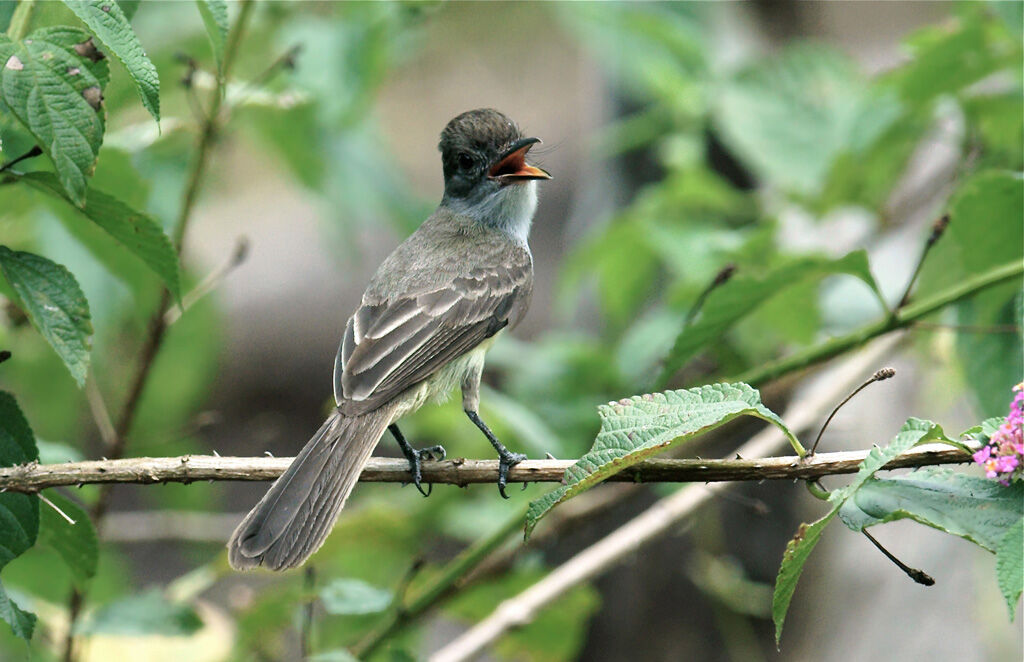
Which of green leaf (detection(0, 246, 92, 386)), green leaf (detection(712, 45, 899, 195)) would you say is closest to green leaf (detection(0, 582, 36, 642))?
green leaf (detection(0, 246, 92, 386))

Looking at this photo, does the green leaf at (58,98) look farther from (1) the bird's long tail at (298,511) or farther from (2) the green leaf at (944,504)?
(2) the green leaf at (944,504)

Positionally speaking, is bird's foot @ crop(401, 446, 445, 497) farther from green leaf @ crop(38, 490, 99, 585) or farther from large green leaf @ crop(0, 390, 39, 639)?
large green leaf @ crop(0, 390, 39, 639)

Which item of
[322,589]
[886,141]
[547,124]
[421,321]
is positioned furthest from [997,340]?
[547,124]

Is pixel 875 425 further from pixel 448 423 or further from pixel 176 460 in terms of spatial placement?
pixel 176 460

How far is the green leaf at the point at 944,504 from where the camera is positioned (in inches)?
85.0

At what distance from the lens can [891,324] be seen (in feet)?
11.2

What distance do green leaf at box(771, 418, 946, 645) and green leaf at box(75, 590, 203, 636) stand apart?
201 cm

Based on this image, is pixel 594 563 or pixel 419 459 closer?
pixel 419 459

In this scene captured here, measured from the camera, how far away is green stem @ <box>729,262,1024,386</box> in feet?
10.8

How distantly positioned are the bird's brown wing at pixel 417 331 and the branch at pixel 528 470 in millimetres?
739

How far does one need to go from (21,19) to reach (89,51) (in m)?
0.33

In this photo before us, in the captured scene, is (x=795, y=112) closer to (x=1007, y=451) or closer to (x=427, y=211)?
(x=427, y=211)

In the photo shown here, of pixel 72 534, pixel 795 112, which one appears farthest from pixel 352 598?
pixel 795 112

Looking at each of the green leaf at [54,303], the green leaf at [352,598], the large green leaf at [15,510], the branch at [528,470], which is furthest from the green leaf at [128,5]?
the green leaf at [352,598]
